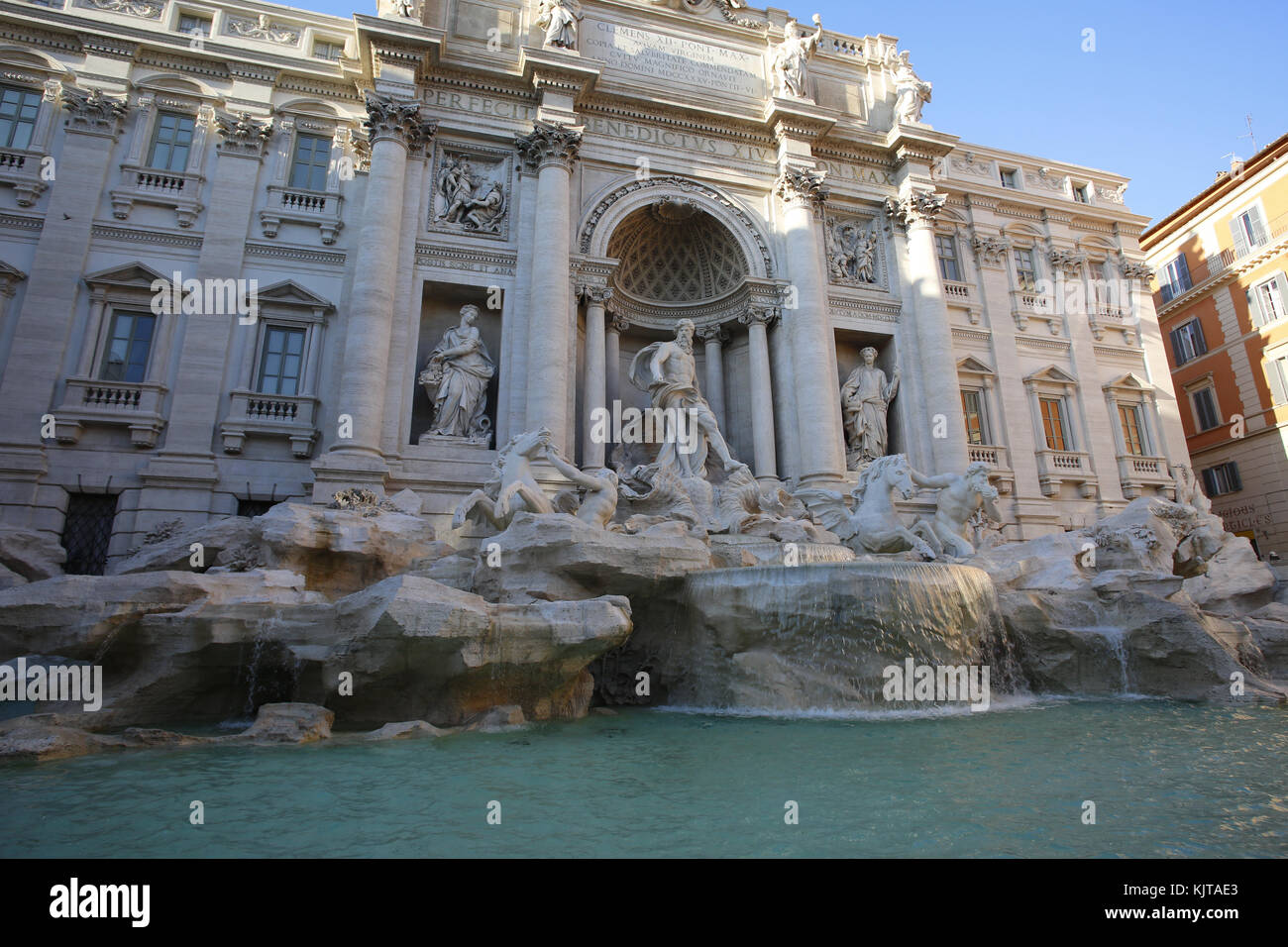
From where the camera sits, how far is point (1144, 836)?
316 centimetres

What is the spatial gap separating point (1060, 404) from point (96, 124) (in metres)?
24.8

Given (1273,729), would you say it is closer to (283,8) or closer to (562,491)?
(562,491)

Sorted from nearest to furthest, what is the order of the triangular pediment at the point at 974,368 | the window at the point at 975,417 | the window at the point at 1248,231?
the window at the point at 975,417, the triangular pediment at the point at 974,368, the window at the point at 1248,231

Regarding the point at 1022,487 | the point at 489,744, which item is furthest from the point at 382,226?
the point at 1022,487

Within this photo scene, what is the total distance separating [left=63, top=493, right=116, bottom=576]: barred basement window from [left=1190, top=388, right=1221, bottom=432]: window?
3174 centimetres

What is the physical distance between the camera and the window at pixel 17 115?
1413 centimetres

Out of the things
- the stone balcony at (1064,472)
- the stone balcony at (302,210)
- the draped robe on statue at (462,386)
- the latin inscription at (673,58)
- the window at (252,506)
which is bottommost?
the window at (252,506)

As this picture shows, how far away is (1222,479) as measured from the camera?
2316 cm

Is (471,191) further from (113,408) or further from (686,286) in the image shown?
(113,408)

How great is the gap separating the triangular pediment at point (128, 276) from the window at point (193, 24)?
597 cm

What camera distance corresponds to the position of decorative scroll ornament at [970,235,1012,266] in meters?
20.2

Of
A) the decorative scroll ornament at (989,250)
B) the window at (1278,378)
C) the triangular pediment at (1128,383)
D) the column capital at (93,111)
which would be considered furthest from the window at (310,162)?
the window at (1278,378)

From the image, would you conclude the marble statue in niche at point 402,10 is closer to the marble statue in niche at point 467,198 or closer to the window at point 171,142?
the marble statue in niche at point 467,198

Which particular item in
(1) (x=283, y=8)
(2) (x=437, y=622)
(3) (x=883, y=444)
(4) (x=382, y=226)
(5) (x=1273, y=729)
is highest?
(1) (x=283, y=8)
